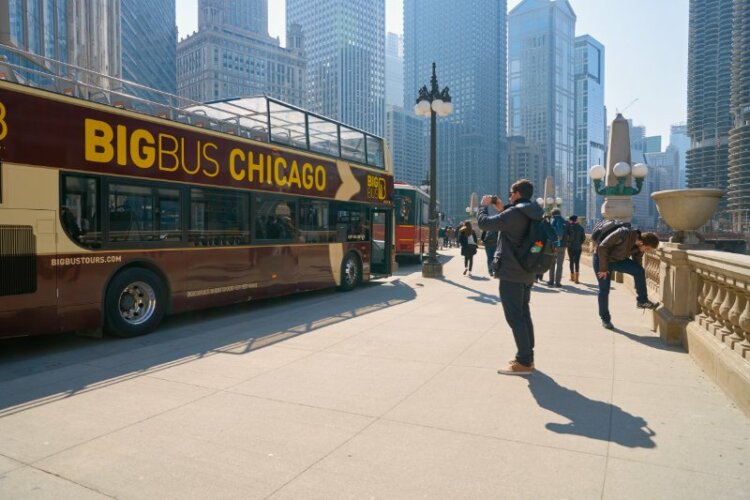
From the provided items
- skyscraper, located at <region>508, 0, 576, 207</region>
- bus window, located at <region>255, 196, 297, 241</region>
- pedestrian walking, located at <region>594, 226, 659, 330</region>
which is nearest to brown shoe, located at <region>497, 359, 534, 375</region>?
pedestrian walking, located at <region>594, 226, 659, 330</region>

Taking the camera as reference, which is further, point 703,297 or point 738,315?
point 703,297

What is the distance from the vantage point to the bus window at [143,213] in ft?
23.0

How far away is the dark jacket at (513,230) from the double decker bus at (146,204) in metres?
4.99

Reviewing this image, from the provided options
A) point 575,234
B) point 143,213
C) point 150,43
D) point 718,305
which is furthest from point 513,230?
point 150,43

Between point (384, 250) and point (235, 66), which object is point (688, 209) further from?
point (235, 66)

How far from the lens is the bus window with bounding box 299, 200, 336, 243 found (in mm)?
10816

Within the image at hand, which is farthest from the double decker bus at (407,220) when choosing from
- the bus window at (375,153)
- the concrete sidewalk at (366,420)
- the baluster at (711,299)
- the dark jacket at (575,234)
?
the baluster at (711,299)

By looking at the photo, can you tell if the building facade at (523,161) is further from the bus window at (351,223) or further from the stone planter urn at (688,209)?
the stone planter urn at (688,209)

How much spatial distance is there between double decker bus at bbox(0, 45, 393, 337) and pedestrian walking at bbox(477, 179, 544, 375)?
4.98m

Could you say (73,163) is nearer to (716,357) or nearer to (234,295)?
(234,295)

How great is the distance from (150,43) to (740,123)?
136 meters

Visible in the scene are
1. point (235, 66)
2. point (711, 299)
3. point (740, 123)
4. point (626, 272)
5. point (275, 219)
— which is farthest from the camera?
point (235, 66)

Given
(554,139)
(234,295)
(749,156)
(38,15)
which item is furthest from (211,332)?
(554,139)

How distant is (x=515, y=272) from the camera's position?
5.18m
